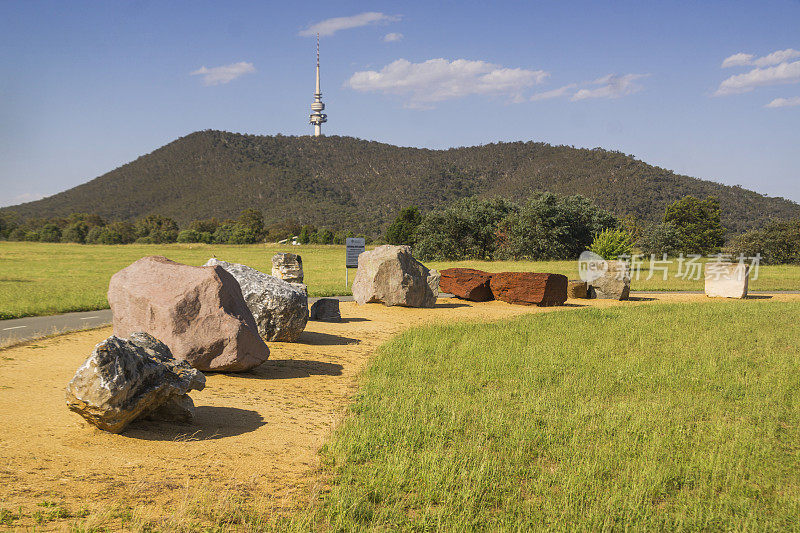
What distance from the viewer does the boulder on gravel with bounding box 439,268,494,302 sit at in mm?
22625

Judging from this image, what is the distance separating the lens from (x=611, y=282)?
80.4 feet

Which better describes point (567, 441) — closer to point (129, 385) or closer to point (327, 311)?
point (129, 385)

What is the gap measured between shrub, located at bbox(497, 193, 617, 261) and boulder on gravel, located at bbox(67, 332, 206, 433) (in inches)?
1753

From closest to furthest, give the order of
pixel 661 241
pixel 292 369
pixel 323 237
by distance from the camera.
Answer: pixel 292 369, pixel 661 241, pixel 323 237

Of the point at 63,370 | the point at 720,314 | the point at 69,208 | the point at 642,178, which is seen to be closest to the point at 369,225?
the point at 642,178

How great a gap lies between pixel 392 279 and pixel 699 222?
→ 61.6 m

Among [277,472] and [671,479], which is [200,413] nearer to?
[277,472]

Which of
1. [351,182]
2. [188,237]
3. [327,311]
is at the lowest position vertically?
[327,311]

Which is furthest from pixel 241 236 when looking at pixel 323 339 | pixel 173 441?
pixel 173 441

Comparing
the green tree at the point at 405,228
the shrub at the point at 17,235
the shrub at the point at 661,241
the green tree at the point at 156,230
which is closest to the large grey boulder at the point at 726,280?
the shrub at the point at 661,241

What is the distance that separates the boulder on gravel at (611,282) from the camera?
24.2 m

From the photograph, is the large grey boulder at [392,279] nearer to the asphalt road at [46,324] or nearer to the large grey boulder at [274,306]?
the large grey boulder at [274,306]

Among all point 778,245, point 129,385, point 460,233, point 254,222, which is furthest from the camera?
point 254,222

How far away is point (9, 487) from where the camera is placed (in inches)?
199
